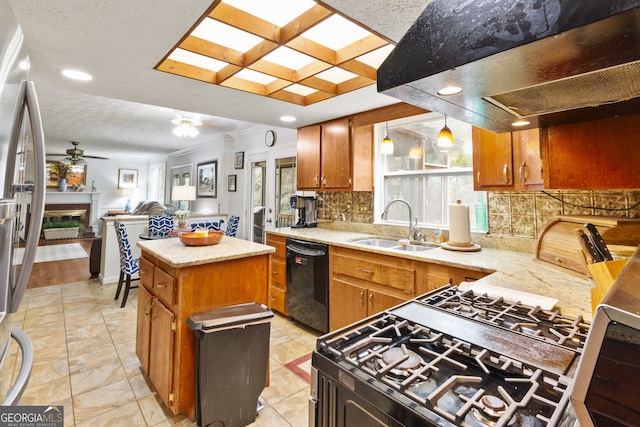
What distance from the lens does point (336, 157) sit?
3.22 metres

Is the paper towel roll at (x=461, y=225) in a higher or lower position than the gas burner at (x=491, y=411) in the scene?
higher

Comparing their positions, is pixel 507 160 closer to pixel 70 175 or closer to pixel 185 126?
pixel 185 126

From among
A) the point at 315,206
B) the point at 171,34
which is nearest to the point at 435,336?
the point at 171,34

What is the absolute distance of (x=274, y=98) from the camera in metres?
2.68

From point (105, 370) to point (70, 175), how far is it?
9.32 metres

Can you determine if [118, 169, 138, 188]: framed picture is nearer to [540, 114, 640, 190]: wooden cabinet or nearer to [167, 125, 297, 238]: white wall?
[167, 125, 297, 238]: white wall

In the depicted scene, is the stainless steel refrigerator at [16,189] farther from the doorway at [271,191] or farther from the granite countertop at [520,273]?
the doorway at [271,191]

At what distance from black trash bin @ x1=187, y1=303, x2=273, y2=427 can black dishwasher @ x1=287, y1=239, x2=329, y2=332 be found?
100 centimetres

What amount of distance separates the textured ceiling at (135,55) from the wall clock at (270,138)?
1.07m

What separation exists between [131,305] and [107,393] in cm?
178

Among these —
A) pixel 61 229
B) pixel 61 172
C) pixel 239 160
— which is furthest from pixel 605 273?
pixel 61 172

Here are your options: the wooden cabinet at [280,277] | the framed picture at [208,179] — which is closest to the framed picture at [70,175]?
the framed picture at [208,179]

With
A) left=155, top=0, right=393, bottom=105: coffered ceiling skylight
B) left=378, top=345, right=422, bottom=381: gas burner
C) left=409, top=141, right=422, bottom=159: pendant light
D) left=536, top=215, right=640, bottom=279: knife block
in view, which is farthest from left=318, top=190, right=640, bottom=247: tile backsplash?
left=378, top=345, right=422, bottom=381: gas burner

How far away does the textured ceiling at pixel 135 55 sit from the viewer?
142 cm
